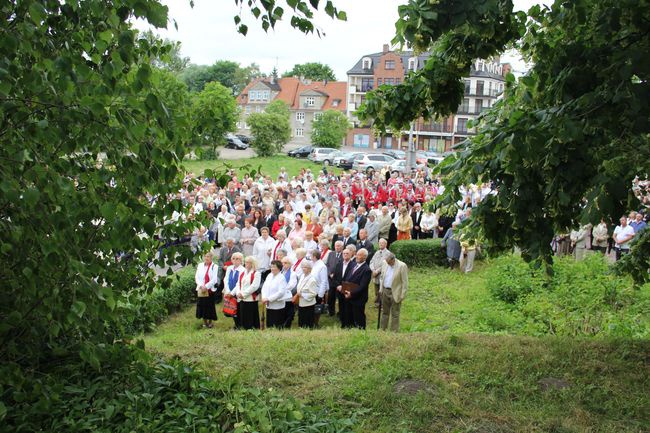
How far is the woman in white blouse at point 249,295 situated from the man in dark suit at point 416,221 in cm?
950

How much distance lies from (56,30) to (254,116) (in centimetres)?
5060

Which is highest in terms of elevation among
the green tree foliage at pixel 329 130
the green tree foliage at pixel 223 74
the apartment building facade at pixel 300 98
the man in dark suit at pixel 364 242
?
the green tree foliage at pixel 223 74

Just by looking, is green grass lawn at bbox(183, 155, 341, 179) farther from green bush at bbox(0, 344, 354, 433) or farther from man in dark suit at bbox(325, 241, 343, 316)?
green bush at bbox(0, 344, 354, 433)

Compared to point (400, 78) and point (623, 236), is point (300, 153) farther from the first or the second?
point (623, 236)

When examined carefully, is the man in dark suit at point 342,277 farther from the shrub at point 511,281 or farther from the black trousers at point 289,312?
the shrub at point 511,281

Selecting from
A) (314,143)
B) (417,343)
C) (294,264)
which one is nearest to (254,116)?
(314,143)

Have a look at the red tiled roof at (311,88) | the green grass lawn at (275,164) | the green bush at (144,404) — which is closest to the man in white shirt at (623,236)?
the green bush at (144,404)

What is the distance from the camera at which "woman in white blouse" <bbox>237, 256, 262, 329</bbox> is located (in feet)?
39.9

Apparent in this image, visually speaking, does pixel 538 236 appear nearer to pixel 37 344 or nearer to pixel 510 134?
pixel 510 134

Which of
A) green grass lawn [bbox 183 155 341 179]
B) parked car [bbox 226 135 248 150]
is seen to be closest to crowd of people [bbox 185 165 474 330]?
green grass lawn [bbox 183 155 341 179]

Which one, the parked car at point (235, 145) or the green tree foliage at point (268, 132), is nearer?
the green tree foliage at point (268, 132)

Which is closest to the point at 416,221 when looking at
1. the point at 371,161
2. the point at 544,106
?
the point at 544,106

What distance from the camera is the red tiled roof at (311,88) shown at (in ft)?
269

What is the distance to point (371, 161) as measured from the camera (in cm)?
4822
